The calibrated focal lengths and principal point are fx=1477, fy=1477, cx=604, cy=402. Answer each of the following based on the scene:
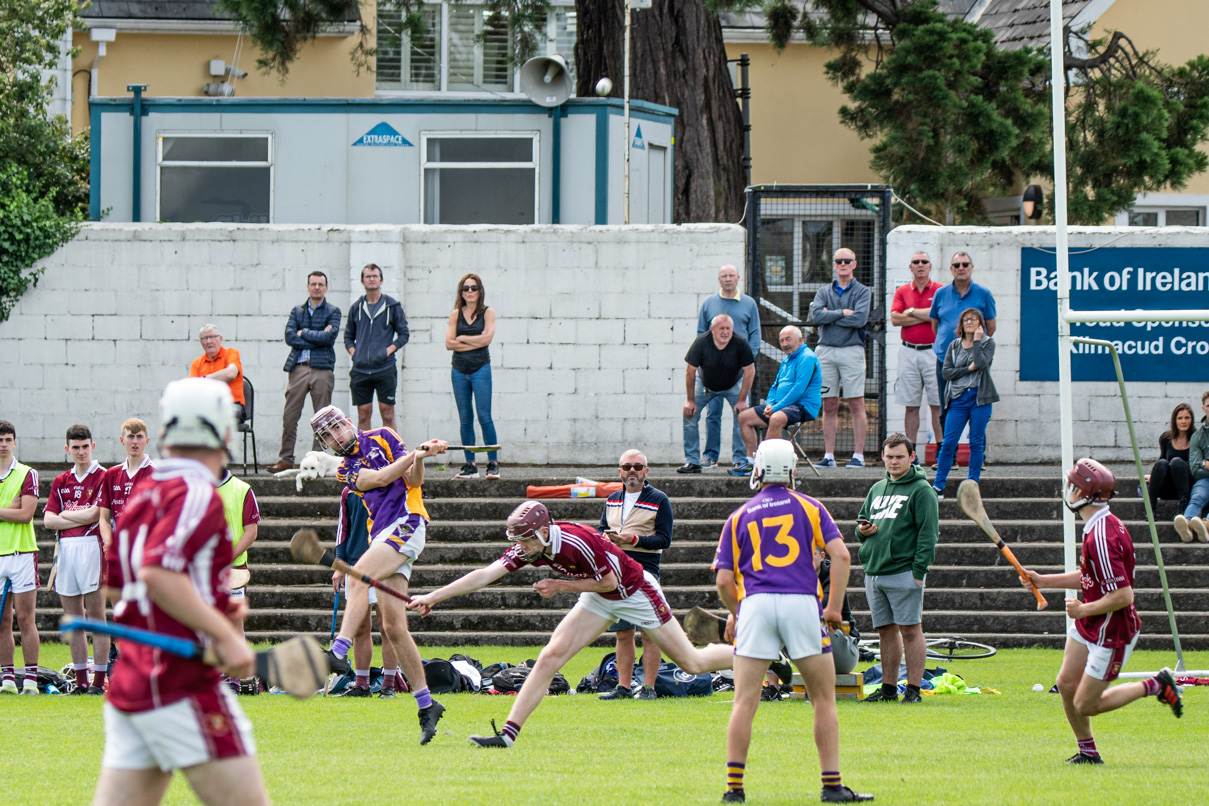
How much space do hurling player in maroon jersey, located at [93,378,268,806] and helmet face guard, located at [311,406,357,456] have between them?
5.54 metres

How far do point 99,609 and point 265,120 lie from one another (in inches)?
374

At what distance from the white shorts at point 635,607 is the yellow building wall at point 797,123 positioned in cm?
2010

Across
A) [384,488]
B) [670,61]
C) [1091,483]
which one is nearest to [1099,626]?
[1091,483]

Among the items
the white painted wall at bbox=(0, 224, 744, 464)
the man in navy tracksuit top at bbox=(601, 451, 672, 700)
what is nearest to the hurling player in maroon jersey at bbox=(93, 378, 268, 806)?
the man in navy tracksuit top at bbox=(601, 451, 672, 700)

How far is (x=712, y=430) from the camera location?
54.2 ft

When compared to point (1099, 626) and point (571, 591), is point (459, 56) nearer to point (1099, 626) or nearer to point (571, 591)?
point (571, 591)

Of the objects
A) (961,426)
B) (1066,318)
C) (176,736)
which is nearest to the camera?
(176,736)

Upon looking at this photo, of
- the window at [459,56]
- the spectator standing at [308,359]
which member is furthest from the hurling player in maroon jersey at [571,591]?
the window at [459,56]

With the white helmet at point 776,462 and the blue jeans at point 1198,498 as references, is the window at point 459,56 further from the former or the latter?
the white helmet at point 776,462

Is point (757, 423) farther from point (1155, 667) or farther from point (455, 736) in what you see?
point (455, 736)

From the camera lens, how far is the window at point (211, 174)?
779 inches

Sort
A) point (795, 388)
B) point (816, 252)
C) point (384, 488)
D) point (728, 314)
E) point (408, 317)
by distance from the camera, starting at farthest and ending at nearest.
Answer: point (816, 252)
point (408, 317)
point (728, 314)
point (795, 388)
point (384, 488)

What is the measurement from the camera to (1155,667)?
12.8 m

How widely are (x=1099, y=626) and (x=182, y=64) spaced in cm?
2385
